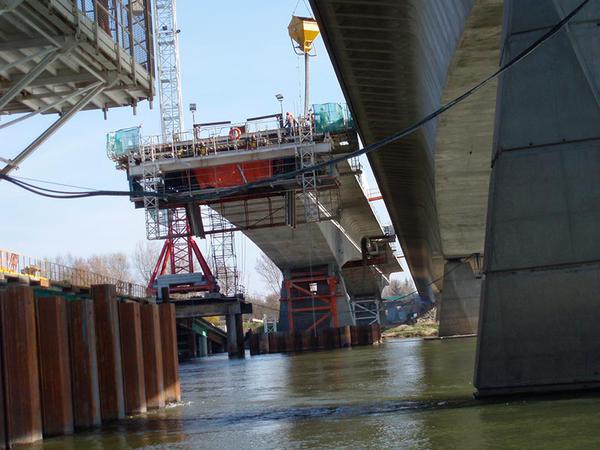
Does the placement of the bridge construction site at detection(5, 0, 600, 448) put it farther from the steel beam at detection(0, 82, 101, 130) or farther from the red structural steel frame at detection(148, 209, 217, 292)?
the red structural steel frame at detection(148, 209, 217, 292)

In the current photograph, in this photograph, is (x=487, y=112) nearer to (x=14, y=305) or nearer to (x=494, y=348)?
(x=494, y=348)

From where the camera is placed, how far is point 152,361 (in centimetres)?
2131

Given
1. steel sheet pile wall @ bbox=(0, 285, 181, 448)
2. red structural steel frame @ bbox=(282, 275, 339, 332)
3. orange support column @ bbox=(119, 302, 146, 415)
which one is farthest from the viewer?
red structural steel frame @ bbox=(282, 275, 339, 332)

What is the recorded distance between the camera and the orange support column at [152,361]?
21.0 m

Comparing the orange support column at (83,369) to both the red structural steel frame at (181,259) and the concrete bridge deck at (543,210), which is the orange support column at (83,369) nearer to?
the concrete bridge deck at (543,210)

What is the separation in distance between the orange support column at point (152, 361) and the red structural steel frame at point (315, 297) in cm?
5383

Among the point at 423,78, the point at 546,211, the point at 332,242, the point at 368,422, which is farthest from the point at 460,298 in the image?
the point at 368,422

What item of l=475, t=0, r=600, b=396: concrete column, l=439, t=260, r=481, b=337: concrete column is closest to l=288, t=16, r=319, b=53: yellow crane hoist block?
l=439, t=260, r=481, b=337: concrete column

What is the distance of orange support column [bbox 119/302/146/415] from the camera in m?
19.6

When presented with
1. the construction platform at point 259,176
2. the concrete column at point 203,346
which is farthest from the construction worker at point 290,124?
the concrete column at point 203,346

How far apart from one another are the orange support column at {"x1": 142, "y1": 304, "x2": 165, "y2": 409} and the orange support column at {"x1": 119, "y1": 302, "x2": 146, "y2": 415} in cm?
84

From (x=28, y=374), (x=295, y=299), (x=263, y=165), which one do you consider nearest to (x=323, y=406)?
(x=28, y=374)

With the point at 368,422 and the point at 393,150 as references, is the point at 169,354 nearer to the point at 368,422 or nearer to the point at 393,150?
the point at 368,422

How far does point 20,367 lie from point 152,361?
20.1ft
